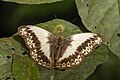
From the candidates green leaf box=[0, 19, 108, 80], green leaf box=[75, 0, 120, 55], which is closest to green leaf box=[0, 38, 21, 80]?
green leaf box=[0, 19, 108, 80]

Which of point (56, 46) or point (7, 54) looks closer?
point (7, 54)

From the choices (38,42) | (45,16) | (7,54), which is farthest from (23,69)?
(45,16)

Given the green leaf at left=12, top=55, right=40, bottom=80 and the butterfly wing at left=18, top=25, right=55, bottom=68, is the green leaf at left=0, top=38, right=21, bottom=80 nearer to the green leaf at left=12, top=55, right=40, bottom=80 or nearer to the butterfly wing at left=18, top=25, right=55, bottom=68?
the butterfly wing at left=18, top=25, right=55, bottom=68

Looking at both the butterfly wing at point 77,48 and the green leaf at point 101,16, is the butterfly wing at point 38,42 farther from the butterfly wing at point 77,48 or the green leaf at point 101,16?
the green leaf at point 101,16

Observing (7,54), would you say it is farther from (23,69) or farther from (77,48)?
(77,48)

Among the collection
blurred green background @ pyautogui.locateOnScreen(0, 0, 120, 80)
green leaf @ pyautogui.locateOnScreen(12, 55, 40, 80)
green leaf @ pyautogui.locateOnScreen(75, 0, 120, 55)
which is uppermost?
green leaf @ pyautogui.locateOnScreen(75, 0, 120, 55)

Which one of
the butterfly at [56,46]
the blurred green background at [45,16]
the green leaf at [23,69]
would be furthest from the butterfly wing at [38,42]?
the blurred green background at [45,16]
